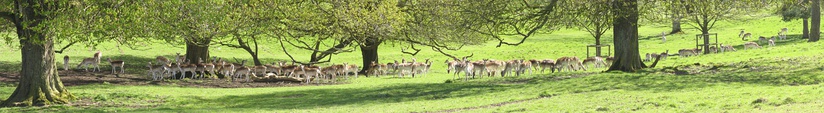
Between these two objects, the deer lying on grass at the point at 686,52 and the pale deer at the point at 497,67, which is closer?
the pale deer at the point at 497,67

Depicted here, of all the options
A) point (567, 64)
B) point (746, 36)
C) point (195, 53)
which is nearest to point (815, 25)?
point (746, 36)

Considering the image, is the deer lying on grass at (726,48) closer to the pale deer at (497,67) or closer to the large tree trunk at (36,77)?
the pale deer at (497,67)

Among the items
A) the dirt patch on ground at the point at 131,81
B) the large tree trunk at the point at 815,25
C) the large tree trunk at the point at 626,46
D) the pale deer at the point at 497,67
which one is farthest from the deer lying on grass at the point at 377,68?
the large tree trunk at the point at 815,25

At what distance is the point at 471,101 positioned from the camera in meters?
22.3

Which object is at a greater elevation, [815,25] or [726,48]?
[815,25]

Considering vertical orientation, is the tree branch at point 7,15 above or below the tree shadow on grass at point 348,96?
above

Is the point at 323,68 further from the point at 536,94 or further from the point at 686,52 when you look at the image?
the point at 686,52

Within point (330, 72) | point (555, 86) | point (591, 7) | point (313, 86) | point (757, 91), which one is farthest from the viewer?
point (330, 72)

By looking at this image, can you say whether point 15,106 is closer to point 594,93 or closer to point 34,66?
point 34,66

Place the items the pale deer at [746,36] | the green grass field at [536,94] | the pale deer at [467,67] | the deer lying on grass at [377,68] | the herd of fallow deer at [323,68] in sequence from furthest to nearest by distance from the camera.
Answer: the pale deer at [746,36] → the deer lying on grass at [377,68] → the herd of fallow deer at [323,68] → the pale deer at [467,67] → the green grass field at [536,94]

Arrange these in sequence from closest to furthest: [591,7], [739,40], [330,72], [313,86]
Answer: [591,7] → [313,86] → [330,72] → [739,40]

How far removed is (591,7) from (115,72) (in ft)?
60.6

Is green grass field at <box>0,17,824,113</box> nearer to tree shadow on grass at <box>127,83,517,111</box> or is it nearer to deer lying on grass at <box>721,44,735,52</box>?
tree shadow on grass at <box>127,83,517,111</box>

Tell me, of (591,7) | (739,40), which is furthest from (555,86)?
(739,40)
